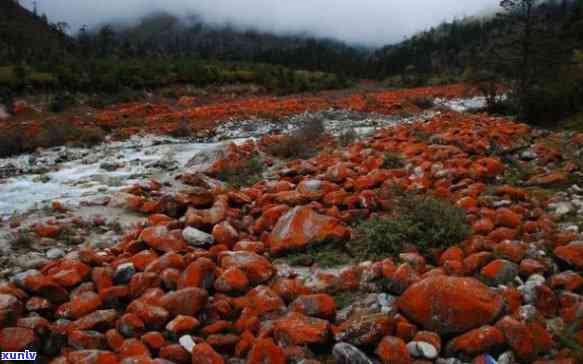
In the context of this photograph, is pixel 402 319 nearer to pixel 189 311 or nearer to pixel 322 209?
pixel 189 311

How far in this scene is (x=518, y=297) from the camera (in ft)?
10.6

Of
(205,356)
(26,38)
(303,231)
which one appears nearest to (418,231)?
(303,231)

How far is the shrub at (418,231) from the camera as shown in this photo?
4.32m

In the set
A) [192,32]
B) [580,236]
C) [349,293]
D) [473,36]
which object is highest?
[192,32]

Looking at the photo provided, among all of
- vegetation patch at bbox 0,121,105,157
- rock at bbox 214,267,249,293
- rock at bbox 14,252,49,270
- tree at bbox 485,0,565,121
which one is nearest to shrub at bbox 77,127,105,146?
vegetation patch at bbox 0,121,105,157

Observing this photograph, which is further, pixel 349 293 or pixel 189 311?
pixel 349 293

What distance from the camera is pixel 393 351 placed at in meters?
2.77

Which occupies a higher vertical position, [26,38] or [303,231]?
[26,38]

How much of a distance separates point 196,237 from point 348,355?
234 cm

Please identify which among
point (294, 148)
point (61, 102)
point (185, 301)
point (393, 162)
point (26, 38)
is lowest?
Answer: point (185, 301)

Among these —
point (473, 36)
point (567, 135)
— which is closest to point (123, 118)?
point (567, 135)

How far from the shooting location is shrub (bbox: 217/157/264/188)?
8008 mm

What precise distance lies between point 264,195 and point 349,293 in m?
2.65

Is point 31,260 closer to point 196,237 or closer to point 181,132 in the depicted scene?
point 196,237
